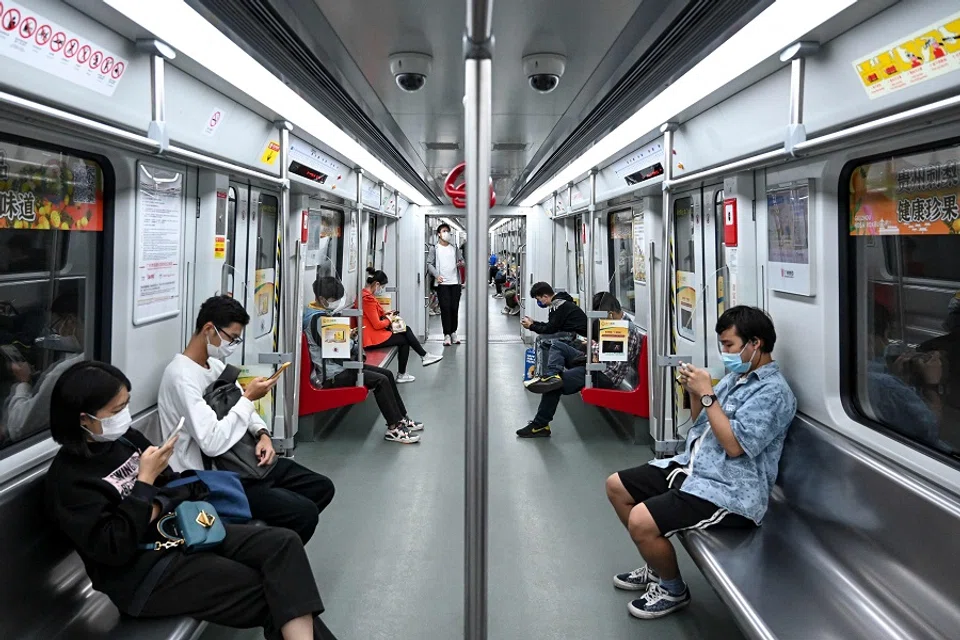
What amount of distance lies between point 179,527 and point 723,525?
2206mm

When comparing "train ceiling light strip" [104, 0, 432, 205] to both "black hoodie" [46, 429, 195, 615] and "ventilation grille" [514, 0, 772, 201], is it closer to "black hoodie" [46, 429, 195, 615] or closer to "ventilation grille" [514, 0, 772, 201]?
"black hoodie" [46, 429, 195, 615]

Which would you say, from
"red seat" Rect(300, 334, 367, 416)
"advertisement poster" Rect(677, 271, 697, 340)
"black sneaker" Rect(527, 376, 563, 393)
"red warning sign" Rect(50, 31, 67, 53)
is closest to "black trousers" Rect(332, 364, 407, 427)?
"red seat" Rect(300, 334, 367, 416)

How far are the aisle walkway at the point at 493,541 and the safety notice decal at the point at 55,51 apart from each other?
1.76m

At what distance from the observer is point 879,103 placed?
2.37 m

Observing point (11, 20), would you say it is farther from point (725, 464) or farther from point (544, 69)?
point (725, 464)

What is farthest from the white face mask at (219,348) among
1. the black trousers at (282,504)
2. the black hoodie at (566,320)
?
the black hoodie at (566,320)

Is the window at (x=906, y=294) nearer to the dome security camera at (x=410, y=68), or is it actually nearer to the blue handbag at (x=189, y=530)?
the dome security camera at (x=410, y=68)

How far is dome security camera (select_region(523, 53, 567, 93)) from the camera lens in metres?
3.76

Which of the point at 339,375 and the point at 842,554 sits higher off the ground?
the point at 339,375

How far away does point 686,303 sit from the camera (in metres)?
5.33

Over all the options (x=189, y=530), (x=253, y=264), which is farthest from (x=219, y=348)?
(x=253, y=264)

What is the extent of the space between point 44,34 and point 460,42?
189 centimetres

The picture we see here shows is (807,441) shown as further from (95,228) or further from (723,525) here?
(95,228)

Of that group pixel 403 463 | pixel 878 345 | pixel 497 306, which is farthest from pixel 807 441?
pixel 497 306
